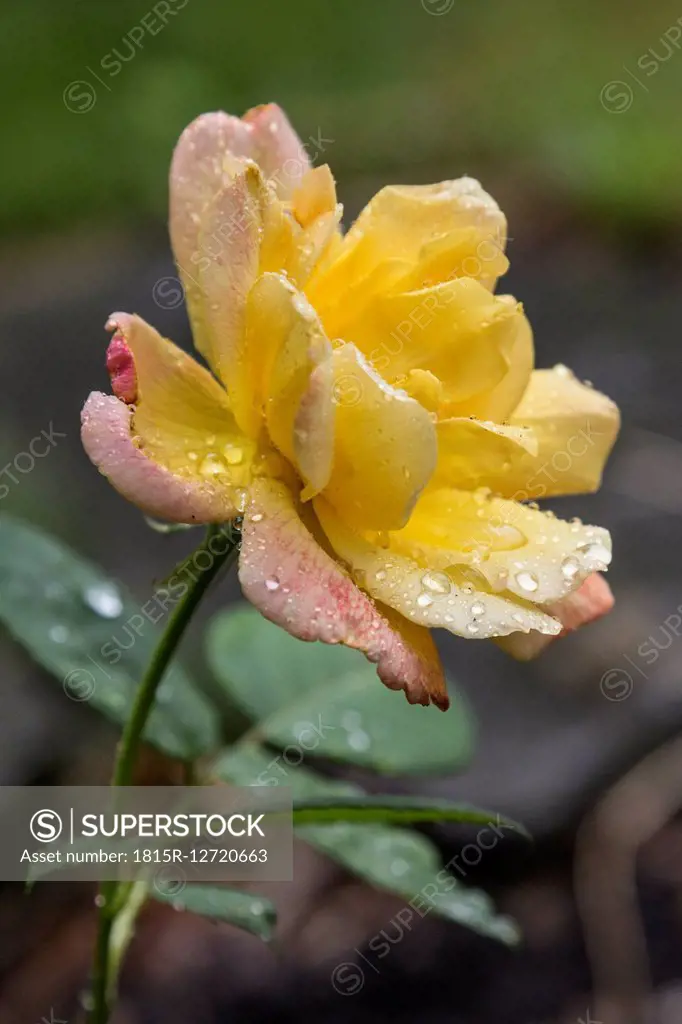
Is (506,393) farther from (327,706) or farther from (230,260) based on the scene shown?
(327,706)

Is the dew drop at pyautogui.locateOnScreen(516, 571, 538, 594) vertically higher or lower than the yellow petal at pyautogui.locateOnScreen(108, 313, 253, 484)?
lower

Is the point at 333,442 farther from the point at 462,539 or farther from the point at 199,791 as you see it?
the point at 199,791

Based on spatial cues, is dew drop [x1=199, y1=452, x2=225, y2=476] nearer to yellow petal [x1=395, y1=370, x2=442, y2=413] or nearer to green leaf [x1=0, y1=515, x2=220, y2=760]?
yellow petal [x1=395, y1=370, x2=442, y2=413]

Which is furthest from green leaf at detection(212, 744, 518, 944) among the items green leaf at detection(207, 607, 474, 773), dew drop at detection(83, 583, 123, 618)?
dew drop at detection(83, 583, 123, 618)

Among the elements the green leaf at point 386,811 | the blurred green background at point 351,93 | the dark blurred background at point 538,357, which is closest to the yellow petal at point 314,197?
the green leaf at point 386,811

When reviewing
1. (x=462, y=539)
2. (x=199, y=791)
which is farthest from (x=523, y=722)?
(x=462, y=539)

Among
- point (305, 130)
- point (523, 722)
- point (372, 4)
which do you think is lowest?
point (523, 722)
